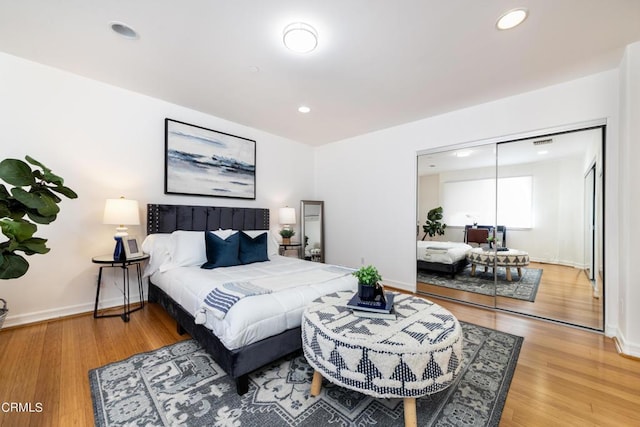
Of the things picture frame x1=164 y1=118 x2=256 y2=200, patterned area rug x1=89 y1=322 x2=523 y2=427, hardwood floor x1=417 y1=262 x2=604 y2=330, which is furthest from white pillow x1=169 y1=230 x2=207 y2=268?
hardwood floor x1=417 y1=262 x2=604 y2=330

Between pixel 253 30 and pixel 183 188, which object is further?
pixel 183 188

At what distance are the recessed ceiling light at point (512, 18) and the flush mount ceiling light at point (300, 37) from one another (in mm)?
1411

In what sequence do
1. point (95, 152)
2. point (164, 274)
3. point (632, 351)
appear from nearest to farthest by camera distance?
point (632, 351), point (164, 274), point (95, 152)

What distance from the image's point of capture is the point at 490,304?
11.1ft

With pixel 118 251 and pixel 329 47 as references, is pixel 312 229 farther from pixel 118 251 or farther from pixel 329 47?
pixel 329 47

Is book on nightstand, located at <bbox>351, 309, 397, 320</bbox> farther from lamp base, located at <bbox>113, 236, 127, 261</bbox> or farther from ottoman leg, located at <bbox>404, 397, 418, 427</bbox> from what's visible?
lamp base, located at <bbox>113, 236, 127, 261</bbox>

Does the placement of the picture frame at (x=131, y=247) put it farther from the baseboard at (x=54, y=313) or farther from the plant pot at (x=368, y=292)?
the plant pot at (x=368, y=292)

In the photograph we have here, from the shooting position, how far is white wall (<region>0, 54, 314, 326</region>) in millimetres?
2590

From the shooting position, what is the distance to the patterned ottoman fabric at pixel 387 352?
132cm

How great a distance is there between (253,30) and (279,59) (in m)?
0.40

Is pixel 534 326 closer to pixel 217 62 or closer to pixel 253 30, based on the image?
pixel 253 30

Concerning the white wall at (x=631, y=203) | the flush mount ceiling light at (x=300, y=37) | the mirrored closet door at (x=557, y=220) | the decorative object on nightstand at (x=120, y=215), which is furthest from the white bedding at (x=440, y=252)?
the decorative object on nightstand at (x=120, y=215)

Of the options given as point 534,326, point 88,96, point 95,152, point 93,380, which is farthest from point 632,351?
point 88,96

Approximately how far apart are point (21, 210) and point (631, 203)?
4207mm
